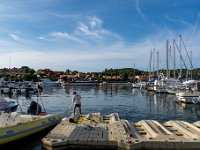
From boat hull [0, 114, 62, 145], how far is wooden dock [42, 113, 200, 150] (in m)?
2.17

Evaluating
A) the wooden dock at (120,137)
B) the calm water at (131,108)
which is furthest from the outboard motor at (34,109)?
the wooden dock at (120,137)

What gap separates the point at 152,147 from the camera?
1608 cm

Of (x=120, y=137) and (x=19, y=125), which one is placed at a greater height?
(x=19, y=125)

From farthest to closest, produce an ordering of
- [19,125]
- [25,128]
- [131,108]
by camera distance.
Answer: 1. [131,108]
2. [25,128]
3. [19,125]

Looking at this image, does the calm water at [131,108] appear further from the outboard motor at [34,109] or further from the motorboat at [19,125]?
the outboard motor at [34,109]

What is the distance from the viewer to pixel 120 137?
17359 mm

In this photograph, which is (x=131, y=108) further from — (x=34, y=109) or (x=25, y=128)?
(x=25, y=128)

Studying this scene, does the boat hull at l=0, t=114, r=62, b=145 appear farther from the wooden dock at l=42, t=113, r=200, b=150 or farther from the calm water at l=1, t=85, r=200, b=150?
the wooden dock at l=42, t=113, r=200, b=150

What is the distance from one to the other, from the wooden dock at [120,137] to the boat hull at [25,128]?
2.17 m

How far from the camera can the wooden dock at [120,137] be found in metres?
16.0

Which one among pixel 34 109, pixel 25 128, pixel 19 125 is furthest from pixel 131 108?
pixel 19 125

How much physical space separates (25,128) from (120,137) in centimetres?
664

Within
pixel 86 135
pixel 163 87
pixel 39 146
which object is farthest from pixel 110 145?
pixel 163 87

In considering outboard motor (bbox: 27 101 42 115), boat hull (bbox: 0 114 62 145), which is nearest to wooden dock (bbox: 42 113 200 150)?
boat hull (bbox: 0 114 62 145)
